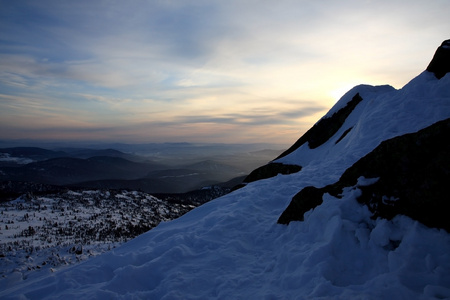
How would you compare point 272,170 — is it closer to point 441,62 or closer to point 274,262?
point 441,62

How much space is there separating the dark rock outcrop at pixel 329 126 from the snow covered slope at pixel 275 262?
69.1 feet

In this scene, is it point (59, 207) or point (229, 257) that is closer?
point (229, 257)

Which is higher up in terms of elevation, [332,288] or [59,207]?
[332,288]

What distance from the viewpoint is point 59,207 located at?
74500 millimetres

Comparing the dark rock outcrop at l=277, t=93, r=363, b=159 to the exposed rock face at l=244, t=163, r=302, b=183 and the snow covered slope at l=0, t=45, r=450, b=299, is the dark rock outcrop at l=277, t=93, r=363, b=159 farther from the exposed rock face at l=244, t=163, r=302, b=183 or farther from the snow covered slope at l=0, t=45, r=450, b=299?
the snow covered slope at l=0, t=45, r=450, b=299

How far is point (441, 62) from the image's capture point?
1788 centimetres

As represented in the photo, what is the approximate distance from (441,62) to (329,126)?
13.5m

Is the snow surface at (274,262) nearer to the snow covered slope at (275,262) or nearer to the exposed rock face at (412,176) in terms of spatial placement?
the snow covered slope at (275,262)

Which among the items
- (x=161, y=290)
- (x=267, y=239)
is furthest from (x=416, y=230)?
(x=161, y=290)

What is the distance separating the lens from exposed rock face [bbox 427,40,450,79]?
17531mm

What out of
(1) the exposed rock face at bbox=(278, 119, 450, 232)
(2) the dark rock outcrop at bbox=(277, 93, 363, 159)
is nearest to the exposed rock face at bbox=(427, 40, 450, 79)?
(2) the dark rock outcrop at bbox=(277, 93, 363, 159)

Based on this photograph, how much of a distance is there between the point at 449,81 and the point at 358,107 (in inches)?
474

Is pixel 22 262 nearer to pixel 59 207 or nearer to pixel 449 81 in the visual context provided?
pixel 449 81

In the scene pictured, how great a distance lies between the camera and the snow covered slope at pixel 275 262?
15.9 feet
